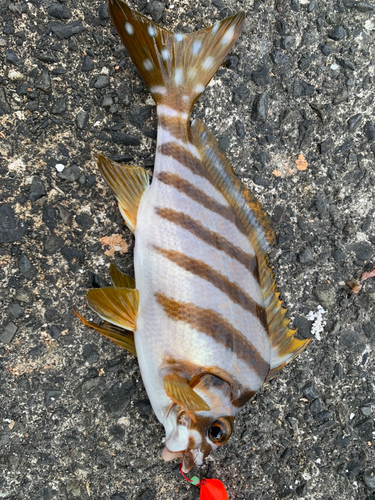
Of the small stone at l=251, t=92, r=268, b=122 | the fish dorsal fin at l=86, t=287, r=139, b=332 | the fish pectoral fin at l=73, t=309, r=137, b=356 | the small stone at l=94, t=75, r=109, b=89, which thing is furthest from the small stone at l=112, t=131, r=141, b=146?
the fish pectoral fin at l=73, t=309, r=137, b=356

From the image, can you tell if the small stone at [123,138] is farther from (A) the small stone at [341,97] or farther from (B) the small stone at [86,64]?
(A) the small stone at [341,97]

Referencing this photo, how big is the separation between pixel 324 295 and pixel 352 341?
39cm

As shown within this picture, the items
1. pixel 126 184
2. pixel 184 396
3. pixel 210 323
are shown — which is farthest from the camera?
pixel 126 184

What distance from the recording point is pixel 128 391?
8.57ft

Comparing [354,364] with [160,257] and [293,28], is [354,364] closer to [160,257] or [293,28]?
[160,257]

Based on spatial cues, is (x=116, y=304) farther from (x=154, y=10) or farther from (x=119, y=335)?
(x=154, y=10)

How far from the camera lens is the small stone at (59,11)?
2.47m

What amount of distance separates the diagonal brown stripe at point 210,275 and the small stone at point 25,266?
0.84 m

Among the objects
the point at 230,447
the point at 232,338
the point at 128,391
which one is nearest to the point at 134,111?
the point at 232,338

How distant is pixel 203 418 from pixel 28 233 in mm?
1498

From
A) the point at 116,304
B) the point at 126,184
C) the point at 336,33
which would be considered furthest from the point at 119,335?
the point at 336,33

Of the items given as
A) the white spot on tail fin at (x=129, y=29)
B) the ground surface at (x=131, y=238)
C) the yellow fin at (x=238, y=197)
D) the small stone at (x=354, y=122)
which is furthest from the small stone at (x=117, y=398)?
the small stone at (x=354, y=122)

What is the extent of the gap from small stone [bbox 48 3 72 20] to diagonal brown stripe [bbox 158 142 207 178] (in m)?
1.04

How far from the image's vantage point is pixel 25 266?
8.12 feet
